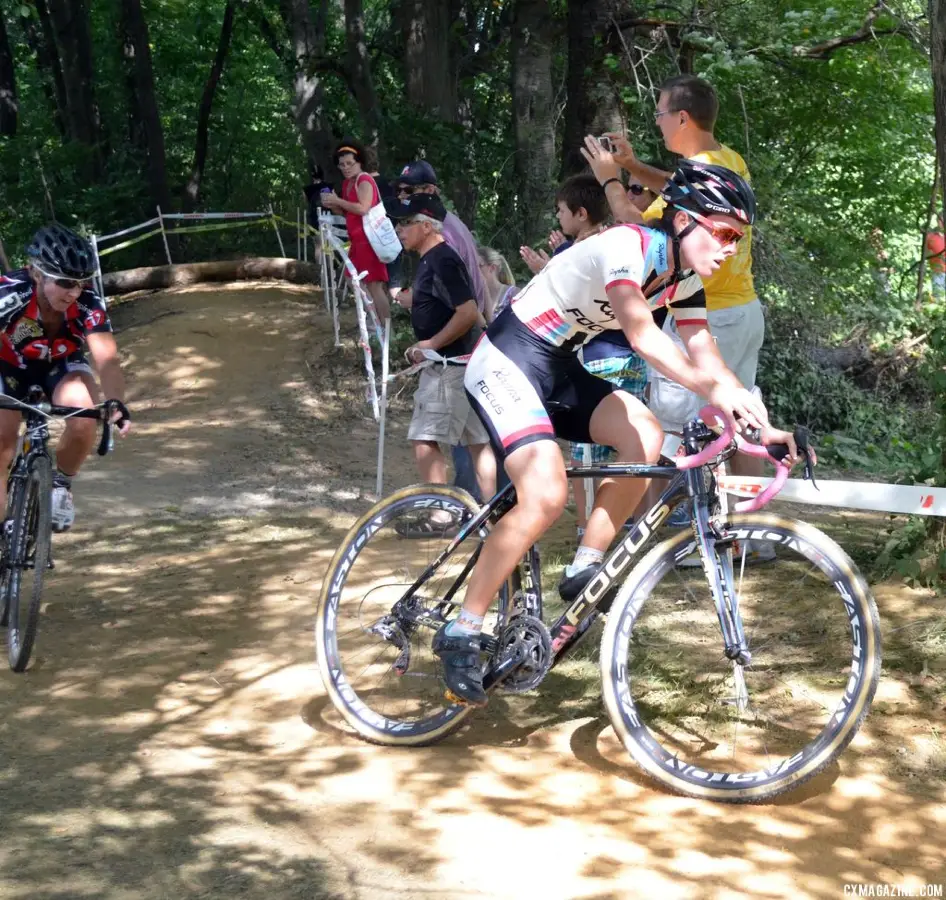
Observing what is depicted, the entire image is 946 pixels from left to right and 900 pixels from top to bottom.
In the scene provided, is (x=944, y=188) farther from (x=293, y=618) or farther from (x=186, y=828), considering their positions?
(x=186, y=828)

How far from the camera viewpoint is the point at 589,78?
36.6 ft

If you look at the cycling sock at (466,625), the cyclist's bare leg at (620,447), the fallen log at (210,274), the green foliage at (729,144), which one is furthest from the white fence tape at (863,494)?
the fallen log at (210,274)

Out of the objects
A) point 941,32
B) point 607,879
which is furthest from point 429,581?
point 941,32

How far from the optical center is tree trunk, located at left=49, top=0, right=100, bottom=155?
2161cm

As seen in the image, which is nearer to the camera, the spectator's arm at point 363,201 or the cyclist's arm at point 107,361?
the cyclist's arm at point 107,361

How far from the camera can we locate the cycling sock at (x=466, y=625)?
14.9 ft

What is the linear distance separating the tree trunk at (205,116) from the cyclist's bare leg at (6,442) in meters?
19.7

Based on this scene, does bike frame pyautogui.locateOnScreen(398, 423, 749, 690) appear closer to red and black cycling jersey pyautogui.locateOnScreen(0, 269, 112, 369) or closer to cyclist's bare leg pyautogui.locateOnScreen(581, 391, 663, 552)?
cyclist's bare leg pyautogui.locateOnScreen(581, 391, 663, 552)

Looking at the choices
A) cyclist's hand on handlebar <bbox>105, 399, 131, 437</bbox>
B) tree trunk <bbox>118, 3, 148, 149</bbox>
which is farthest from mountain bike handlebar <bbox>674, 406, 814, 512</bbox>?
tree trunk <bbox>118, 3, 148, 149</bbox>

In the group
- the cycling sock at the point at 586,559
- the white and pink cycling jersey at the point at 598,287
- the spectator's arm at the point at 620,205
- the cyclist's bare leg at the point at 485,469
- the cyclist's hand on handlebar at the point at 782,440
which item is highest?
the spectator's arm at the point at 620,205

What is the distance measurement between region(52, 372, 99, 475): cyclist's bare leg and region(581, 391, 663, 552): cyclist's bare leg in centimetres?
291

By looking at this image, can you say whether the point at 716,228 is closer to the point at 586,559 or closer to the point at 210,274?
the point at 586,559

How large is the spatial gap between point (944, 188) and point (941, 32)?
0.68m

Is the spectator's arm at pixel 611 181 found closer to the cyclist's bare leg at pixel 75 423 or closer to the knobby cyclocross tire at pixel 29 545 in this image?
the cyclist's bare leg at pixel 75 423
